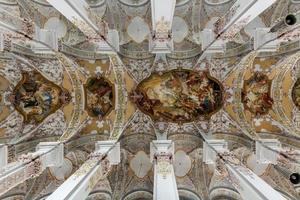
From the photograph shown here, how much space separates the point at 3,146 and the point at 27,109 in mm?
1623

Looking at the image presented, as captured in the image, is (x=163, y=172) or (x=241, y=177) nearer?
(x=241, y=177)

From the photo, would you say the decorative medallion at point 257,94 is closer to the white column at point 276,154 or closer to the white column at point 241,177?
the white column at point 276,154

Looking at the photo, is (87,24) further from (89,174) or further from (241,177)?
(241,177)

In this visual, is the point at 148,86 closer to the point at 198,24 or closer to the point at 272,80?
the point at 198,24

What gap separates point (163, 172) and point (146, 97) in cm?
314

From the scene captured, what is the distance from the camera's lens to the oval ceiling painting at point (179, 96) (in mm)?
11688

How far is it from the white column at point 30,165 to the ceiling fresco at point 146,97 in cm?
99

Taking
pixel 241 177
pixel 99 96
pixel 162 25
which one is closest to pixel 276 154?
pixel 241 177

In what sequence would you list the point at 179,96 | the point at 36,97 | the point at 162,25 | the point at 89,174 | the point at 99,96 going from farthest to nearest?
the point at 99,96 → the point at 36,97 → the point at 179,96 → the point at 162,25 → the point at 89,174

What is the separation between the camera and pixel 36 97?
11906 mm

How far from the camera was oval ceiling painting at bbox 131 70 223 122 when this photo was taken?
11.7 m

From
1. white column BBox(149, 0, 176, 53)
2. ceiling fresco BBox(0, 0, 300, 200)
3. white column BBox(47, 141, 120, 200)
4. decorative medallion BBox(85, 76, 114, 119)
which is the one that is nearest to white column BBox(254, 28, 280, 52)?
ceiling fresco BBox(0, 0, 300, 200)

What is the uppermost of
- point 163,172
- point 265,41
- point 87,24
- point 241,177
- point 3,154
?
point 87,24

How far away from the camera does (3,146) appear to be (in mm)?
10594
